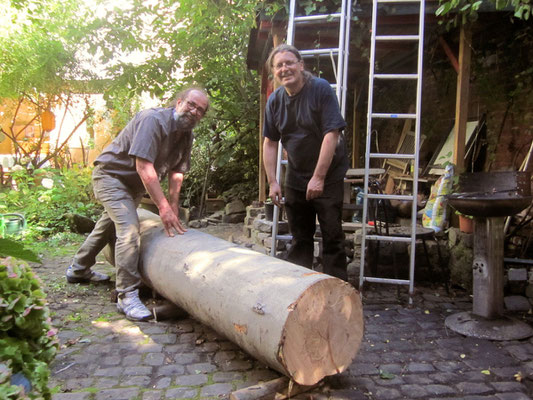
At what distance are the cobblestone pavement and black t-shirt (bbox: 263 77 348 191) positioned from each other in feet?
4.10

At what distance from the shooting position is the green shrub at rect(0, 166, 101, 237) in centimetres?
723

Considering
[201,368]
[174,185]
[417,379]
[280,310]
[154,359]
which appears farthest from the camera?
[174,185]

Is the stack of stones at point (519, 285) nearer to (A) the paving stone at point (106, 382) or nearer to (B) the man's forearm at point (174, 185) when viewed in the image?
(B) the man's forearm at point (174, 185)

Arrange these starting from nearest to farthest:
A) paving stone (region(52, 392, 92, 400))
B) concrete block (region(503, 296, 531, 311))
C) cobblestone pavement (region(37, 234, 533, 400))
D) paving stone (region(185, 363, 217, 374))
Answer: paving stone (region(52, 392, 92, 400)) < cobblestone pavement (region(37, 234, 533, 400)) < paving stone (region(185, 363, 217, 374)) < concrete block (region(503, 296, 531, 311))

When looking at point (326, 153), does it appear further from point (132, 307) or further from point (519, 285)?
point (519, 285)

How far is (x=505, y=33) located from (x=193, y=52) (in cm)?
511

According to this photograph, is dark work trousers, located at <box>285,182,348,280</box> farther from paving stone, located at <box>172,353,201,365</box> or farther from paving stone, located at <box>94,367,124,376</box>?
paving stone, located at <box>94,367,124,376</box>

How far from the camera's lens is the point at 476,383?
2.47m

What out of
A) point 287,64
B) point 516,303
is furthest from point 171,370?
point 516,303

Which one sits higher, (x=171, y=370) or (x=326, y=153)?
(x=326, y=153)

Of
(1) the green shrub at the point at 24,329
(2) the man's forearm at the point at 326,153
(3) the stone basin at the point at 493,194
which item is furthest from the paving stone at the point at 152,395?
(3) the stone basin at the point at 493,194

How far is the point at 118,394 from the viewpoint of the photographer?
232 centimetres

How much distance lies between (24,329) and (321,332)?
4.43 ft

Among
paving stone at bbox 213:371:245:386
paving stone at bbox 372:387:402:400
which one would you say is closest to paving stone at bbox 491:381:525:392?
paving stone at bbox 372:387:402:400
